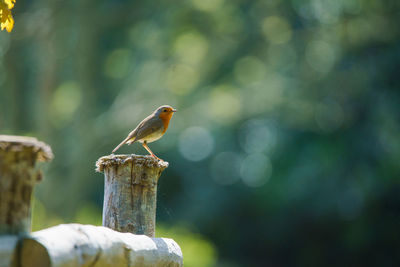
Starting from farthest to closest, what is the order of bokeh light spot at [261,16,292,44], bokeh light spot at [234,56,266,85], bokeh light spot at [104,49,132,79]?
bokeh light spot at [104,49,132,79], bokeh light spot at [234,56,266,85], bokeh light spot at [261,16,292,44]

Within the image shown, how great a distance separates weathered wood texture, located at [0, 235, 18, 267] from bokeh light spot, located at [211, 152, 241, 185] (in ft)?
47.4

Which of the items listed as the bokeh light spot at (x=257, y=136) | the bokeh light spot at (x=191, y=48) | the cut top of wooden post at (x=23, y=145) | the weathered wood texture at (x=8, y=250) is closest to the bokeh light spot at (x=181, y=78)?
the bokeh light spot at (x=191, y=48)

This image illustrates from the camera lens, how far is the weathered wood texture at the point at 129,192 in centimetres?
289

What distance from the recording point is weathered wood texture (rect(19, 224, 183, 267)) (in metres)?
1.79

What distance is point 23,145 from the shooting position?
1.80 metres

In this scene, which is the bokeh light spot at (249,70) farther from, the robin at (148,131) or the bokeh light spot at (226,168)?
the robin at (148,131)

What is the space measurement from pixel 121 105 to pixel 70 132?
7.46 ft

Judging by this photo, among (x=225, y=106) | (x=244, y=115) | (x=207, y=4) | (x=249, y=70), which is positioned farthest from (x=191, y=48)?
(x=244, y=115)

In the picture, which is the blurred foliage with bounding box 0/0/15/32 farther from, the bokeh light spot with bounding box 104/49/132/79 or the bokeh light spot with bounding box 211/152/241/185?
the bokeh light spot with bounding box 104/49/132/79

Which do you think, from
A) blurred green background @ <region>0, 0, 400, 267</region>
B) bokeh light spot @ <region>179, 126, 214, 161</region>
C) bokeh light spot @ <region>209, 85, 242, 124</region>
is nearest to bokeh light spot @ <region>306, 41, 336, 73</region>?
blurred green background @ <region>0, 0, 400, 267</region>

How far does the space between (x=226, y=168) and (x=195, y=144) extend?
131 centimetres

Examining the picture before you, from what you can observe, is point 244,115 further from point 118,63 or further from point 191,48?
point 118,63

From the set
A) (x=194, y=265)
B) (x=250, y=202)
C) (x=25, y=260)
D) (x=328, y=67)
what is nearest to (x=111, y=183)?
(x=25, y=260)

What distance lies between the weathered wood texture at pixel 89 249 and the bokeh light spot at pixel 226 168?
44.4ft
